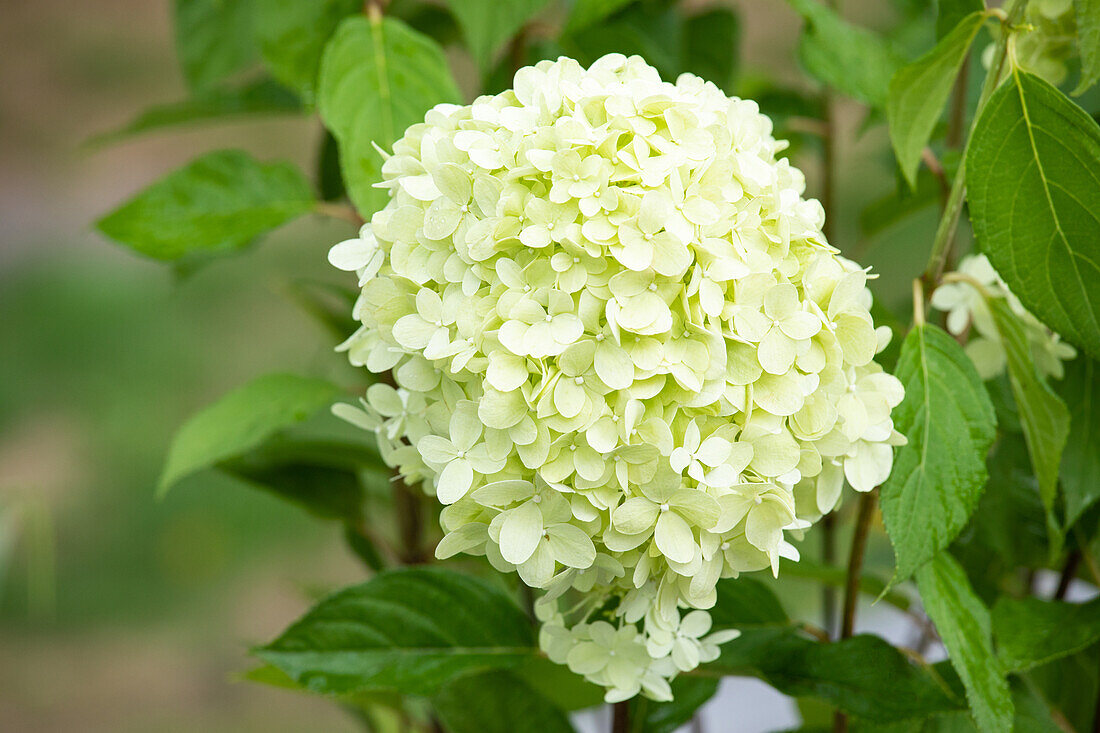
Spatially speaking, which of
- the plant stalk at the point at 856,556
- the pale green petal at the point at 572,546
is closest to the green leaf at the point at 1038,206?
the plant stalk at the point at 856,556

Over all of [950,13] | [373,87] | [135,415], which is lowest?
[135,415]

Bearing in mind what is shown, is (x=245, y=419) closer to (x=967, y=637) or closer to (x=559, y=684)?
(x=559, y=684)

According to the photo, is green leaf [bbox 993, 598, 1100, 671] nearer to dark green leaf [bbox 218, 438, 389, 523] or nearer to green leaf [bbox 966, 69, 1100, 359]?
green leaf [bbox 966, 69, 1100, 359]

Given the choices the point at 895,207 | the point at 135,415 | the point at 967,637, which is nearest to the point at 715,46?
the point at 895,207

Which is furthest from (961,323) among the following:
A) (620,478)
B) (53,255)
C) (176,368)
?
(53,255)

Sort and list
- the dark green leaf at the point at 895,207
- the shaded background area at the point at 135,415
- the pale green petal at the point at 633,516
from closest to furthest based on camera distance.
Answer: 1. the pale green petal at the point at 633,516
2. the dark green leaf at the point at 895,207
3. the shaded background area at the point at 135,415

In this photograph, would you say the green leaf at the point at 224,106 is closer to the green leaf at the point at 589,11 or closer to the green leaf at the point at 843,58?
the green leaf at the point at 589,11
